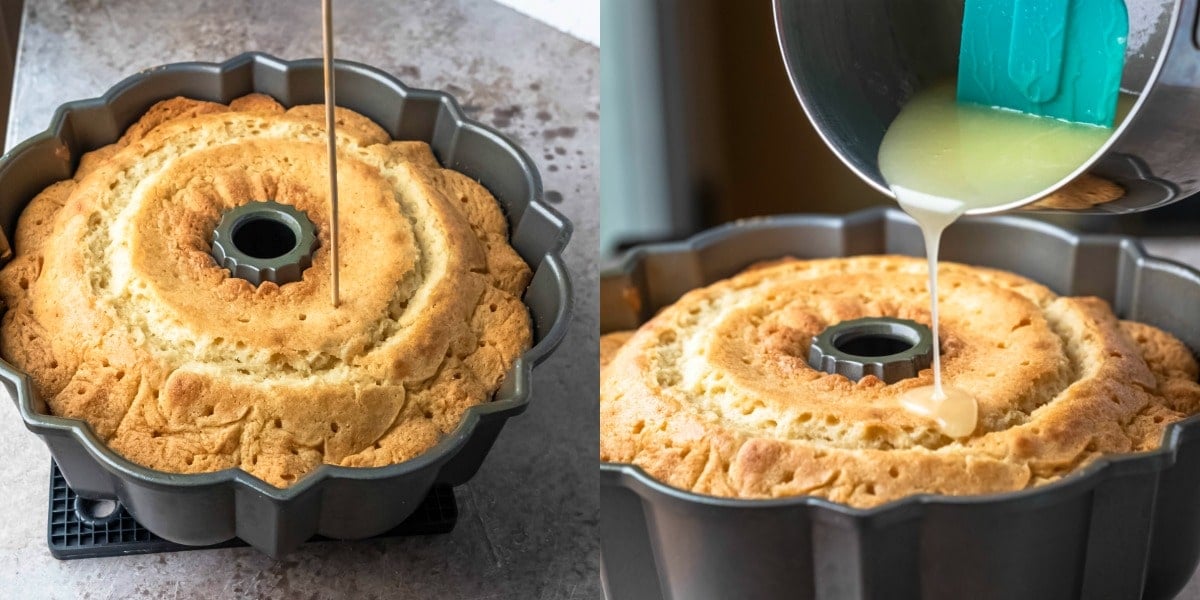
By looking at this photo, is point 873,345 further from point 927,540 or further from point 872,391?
point 927,540

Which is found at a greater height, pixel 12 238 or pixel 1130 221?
pixel 12 238

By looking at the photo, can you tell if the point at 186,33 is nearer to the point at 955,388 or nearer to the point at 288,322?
the point at 288,322

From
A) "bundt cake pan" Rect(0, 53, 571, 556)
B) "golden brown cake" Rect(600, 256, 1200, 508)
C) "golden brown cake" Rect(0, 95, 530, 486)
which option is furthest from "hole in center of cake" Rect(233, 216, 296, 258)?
"golden brown cake" Rect(600, 256, 1200, 508)

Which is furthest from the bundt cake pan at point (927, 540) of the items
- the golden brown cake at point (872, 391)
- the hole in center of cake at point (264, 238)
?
the hole in center of cake at point (264, 238)

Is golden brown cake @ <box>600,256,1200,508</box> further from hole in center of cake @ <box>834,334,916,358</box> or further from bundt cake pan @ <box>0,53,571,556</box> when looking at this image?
bundt cake pan @ <box>0,53,571,556</box>

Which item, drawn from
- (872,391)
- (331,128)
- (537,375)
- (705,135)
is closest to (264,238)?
(331,128)

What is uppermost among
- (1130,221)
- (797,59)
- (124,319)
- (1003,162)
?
(797,59)

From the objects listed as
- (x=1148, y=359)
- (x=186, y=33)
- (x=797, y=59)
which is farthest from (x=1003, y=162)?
(x=186, y=33)
